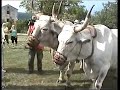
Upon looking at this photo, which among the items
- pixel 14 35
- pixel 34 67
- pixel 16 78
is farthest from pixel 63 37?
pixel 14 35

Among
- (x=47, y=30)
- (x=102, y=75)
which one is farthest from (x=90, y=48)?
(x=47, y=30)

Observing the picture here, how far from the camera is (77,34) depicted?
4.20 metres

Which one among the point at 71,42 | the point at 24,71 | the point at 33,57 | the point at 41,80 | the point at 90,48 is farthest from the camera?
the point at 24,71

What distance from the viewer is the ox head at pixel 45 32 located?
17.0ft

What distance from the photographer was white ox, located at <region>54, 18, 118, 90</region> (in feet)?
13.5

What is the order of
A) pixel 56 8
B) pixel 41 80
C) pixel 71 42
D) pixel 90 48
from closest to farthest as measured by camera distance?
pixel 71 42, pixel 90 48, pixel 56 8, pixel 41 80

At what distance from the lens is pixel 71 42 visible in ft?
13.5

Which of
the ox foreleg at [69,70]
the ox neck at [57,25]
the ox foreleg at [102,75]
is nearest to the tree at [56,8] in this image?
the ox neck at [57,25]

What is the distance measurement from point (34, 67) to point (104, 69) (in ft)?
13.1

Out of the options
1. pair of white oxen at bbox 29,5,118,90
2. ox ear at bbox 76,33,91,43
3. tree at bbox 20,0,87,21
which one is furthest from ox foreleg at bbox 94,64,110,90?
tree at bbox 20,0,87,21

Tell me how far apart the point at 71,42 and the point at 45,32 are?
121 centimetres

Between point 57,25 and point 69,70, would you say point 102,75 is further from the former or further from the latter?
point 69,70

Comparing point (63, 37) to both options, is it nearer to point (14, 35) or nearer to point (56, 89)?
point (56, 89)

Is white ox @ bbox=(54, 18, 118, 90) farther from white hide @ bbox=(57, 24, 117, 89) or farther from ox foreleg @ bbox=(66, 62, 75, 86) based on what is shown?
ox foreleg @ bbox=(66, 62, 75, 86)
